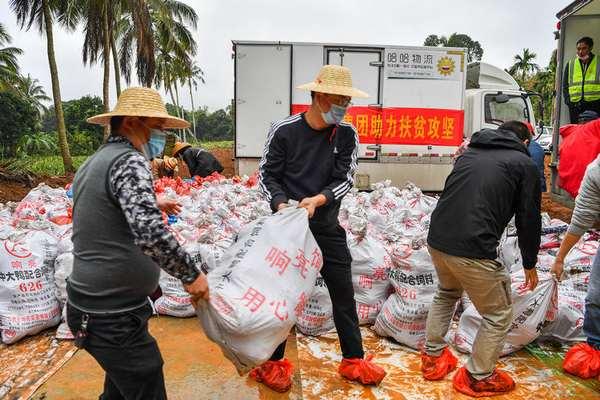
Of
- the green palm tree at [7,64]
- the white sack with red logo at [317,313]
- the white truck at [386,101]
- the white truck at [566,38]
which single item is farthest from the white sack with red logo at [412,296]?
the green palm tree at [7,64]

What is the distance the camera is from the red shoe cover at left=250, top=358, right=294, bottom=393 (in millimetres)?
2502

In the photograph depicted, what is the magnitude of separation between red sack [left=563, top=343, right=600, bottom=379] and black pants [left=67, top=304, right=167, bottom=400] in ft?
7.69

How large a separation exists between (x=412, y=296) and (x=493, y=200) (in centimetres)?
94

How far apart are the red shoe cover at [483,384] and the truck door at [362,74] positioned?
648 cm

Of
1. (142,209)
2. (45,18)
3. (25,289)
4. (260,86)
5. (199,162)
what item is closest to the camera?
(142,209)

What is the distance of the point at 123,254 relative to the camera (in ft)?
5.18

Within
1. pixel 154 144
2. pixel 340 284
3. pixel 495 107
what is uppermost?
pixel 495 107

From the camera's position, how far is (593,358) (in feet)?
8.85

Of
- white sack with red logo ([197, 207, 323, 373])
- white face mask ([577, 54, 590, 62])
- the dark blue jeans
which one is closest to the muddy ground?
white face mask ([577, 54, 590, 62])

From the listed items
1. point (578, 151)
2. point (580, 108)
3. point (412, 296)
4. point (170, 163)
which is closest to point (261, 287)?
point (412, 296)

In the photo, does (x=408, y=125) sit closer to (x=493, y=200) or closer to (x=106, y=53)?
(x=493, y=200)

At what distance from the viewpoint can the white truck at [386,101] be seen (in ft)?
27.9

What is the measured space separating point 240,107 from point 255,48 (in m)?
1.08

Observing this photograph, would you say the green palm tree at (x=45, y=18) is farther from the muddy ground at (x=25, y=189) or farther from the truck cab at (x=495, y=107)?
the truck cab at (x=495, y=107)
